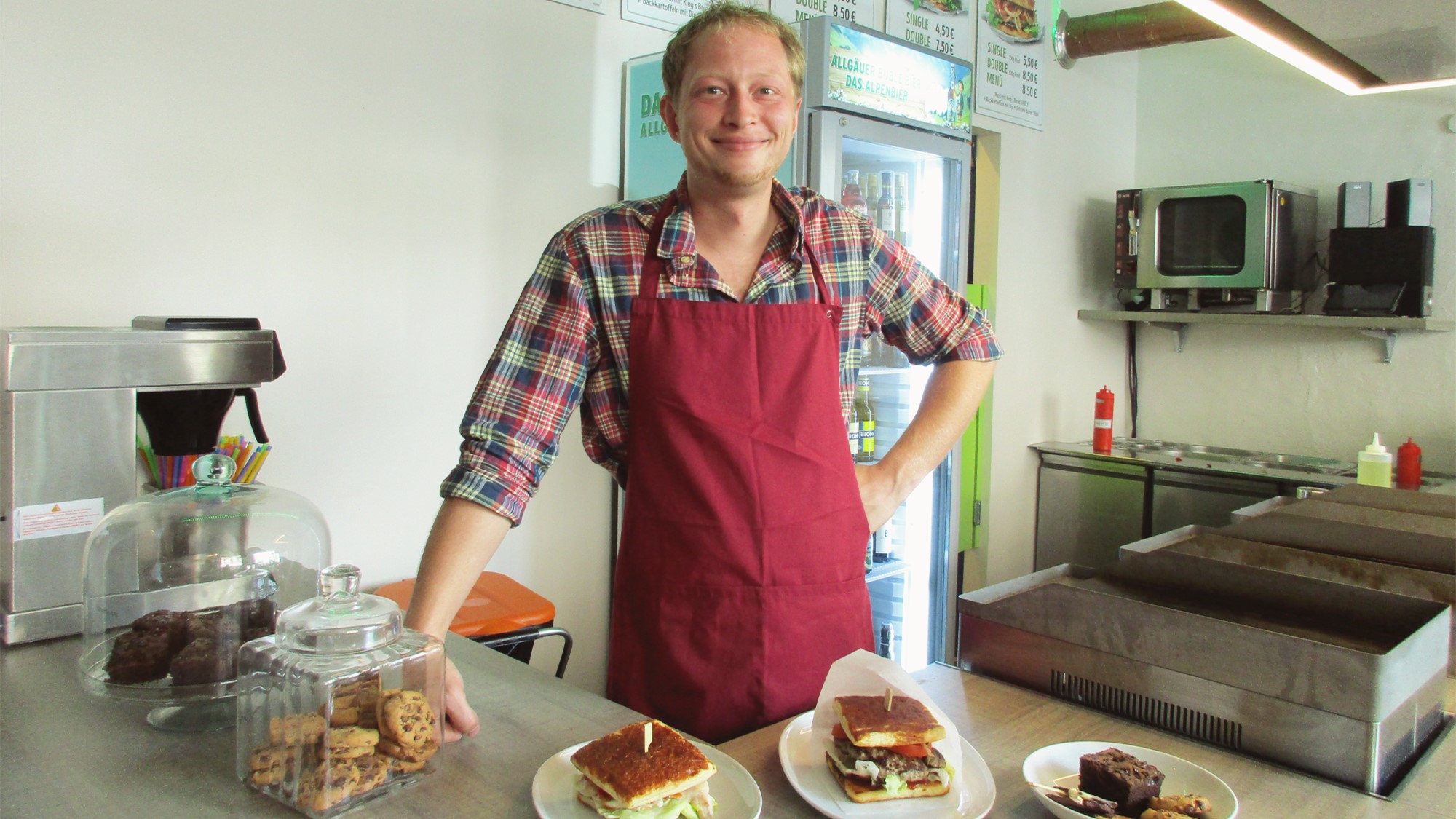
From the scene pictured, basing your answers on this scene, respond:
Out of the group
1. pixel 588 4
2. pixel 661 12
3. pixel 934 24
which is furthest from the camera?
pixel 934 24

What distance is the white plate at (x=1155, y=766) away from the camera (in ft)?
3.45

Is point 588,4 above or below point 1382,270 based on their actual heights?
above

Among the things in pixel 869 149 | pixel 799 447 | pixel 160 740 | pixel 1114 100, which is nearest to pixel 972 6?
pixel 1114 100

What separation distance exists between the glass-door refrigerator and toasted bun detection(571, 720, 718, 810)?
177 cm

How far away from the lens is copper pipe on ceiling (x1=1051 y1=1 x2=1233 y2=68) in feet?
12.8

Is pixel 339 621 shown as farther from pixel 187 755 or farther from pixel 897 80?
pixel 897 80

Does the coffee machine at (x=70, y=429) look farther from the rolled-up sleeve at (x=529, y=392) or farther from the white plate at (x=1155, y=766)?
the white plate at (x=1155, y=766)

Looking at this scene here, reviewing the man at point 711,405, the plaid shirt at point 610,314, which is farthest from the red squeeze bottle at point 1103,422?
the man at point 711,405

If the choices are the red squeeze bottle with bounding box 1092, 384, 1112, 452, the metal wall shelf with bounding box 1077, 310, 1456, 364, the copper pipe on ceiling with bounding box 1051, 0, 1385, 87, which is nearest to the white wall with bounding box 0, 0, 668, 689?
the copper pipe on ceiling with bounding box 1051, 0, 1385, 87

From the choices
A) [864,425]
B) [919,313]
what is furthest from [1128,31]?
[919,313]

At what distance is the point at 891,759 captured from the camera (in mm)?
1040

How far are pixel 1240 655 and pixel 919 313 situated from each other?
0.90 m

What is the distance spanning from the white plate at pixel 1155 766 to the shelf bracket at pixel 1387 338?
12.1 ft

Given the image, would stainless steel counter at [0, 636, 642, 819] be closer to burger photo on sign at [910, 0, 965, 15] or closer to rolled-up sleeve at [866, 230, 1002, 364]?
rolled-up sleeve at [866, 230, 1002, 364]
